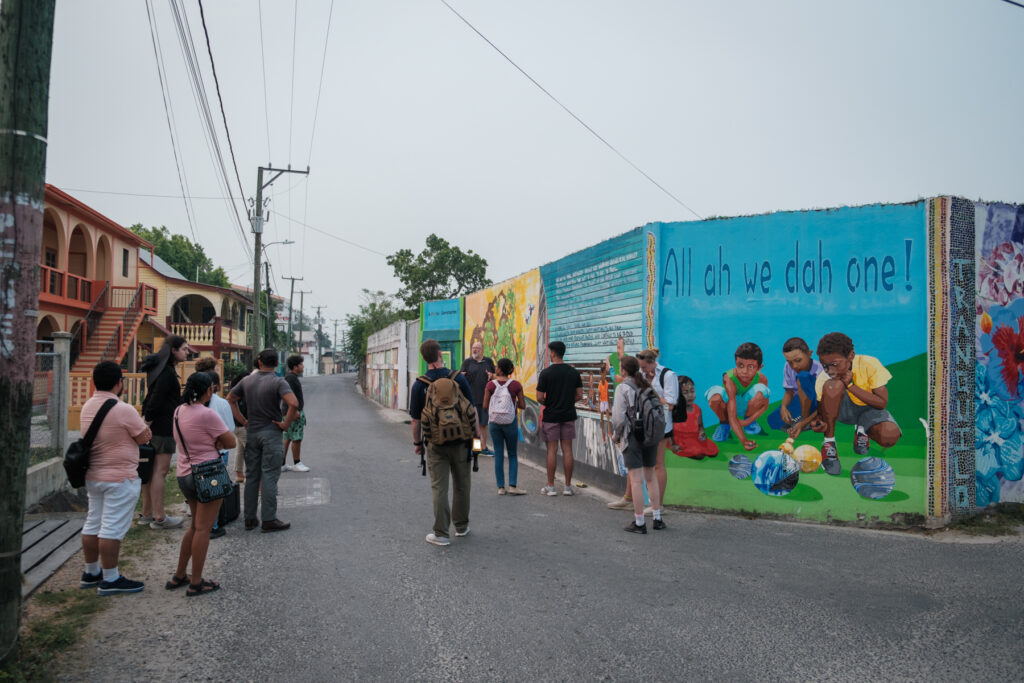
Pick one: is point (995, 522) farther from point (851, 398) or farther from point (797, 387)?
point (797, 387)

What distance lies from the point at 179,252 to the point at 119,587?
56.2 metres

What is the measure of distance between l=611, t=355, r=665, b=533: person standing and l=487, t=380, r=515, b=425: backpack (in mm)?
1877

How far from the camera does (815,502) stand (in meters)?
7.29

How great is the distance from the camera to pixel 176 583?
4.99 meters

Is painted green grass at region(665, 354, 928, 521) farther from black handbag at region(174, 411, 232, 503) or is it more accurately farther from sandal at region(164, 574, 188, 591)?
sandal at region(164, 574, 188, 591)

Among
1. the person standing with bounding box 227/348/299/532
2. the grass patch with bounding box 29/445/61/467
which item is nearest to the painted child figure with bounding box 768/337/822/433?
the person standing with bounding box 227/348/299/532

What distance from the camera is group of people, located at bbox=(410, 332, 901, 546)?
21.2ft

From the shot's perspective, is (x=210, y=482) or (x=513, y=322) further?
(x=513, y=322)

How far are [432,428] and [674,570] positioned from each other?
→ 7.92ft

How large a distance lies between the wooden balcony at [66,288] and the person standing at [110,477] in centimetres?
1840

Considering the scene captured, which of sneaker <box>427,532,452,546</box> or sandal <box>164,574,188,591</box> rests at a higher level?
sneaker <box>427,532,452,546</box>

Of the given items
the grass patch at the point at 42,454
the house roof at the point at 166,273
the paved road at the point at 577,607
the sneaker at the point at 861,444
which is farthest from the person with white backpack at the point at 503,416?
the house roof at the point at 166,273

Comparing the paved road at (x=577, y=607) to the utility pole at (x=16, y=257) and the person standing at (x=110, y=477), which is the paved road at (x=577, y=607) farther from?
the utility pole at (x=16, y=257)

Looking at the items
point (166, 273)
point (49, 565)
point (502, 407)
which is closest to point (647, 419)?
point (502, 407)
